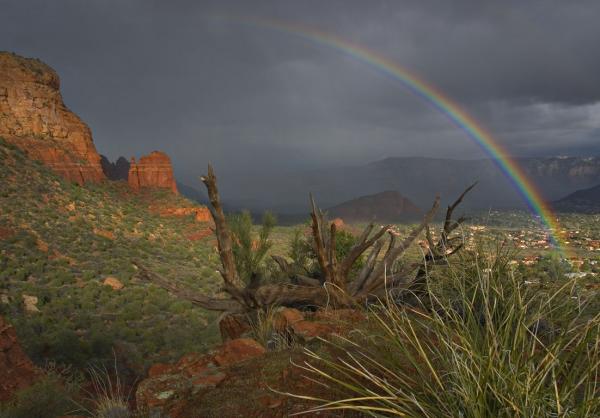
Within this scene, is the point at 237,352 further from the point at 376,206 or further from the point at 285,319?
the point at 376,206

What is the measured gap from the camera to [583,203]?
490ft

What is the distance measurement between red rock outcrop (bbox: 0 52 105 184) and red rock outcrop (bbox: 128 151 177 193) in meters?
8.38

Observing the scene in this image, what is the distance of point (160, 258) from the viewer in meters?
36.8

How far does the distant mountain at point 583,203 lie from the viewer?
133m

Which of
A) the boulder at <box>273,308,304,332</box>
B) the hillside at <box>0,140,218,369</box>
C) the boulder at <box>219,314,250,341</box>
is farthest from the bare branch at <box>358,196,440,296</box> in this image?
the hillside at <box>0,140,218,369</box>

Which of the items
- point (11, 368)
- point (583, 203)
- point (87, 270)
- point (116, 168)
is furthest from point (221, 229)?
point (583, 203)

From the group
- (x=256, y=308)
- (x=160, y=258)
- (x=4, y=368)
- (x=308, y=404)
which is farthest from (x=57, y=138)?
(x=308, y=404)

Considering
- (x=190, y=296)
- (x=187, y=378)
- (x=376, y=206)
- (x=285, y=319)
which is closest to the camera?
(x=187, y=378)

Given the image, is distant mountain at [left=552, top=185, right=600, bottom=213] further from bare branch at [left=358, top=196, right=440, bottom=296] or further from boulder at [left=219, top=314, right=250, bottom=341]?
boulder at [left=219, top=314, right=250, bottom=341]

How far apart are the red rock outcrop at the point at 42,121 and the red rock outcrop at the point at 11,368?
49.4 metres

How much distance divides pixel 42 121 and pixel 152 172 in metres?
20.7

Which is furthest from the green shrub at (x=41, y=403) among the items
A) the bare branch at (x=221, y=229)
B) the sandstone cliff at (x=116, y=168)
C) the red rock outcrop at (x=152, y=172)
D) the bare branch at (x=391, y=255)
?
the sandstone cliff at (x=116, y=168)

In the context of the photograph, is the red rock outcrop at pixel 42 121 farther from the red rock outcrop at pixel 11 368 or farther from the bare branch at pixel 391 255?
the bare branch at pixel 391 255

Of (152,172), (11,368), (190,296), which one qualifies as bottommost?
(11,368)
